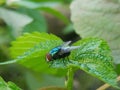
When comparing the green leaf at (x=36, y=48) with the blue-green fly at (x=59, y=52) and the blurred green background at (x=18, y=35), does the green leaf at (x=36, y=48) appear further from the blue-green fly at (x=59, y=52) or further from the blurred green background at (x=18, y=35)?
the blurred green background at (x=18, y=35)

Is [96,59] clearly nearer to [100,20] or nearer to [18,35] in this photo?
[100,20]

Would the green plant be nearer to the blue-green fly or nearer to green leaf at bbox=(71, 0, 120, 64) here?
the blue-green fly

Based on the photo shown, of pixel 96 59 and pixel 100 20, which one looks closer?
pixel 96 59

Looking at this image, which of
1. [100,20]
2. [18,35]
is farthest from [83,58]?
[18,35]

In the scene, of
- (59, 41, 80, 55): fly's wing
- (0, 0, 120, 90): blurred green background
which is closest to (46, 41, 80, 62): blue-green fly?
(59, 41, 80, 55): fly's wing

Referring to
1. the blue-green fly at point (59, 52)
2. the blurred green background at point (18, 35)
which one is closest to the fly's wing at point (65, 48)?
the blue-green fly at point (59, 52)

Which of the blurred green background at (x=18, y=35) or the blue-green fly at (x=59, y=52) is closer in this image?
the blue-green fly at (x=59, y=52)
